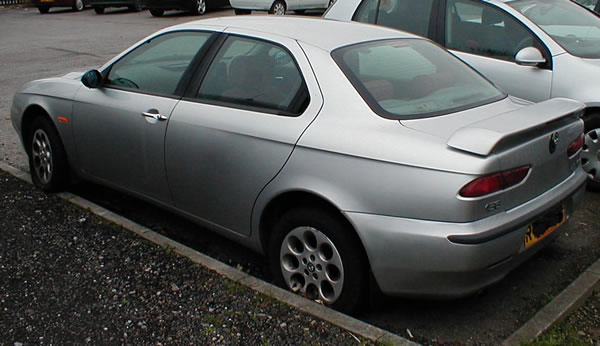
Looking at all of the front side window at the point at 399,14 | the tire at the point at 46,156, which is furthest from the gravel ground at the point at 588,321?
the tire at the point at 46,156

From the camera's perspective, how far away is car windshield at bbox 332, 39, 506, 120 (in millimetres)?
3785

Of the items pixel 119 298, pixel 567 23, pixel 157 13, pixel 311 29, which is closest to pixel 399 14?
pixel 567 23

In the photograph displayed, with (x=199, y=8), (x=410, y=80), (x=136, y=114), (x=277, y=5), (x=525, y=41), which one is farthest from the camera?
(x=199, y=8)

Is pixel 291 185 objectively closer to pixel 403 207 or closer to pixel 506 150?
pixel 403 207

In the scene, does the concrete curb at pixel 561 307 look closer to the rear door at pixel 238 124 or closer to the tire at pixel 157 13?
the rear door at pixel 238 124

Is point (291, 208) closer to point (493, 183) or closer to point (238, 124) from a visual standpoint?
point (238, 124)

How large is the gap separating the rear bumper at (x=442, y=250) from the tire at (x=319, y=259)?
4.9 inches

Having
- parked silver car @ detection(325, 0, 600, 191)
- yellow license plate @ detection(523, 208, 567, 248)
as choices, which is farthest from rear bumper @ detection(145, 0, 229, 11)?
yellow license plate @ detection(523, 208, 567, 248)

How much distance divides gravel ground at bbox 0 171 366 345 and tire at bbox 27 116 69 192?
65 cm

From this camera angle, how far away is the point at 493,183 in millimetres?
3293

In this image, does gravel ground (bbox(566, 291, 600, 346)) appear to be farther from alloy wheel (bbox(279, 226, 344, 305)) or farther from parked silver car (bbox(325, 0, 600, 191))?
parked silver car (bbox(325, 0, 600, 191))

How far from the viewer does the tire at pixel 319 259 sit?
360 centimetres

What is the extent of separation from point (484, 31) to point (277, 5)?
14.3 meters

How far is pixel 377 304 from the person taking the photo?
12.3ft
